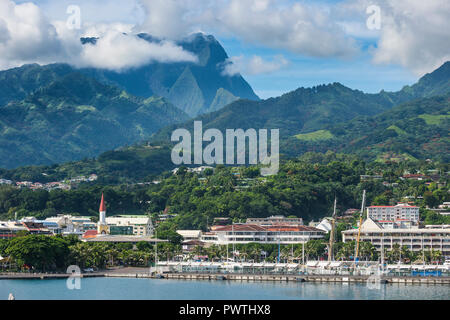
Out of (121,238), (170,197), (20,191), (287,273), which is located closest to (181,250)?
(121,238)

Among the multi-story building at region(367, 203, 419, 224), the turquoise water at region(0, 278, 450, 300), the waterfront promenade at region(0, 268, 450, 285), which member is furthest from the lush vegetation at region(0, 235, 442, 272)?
the multi-story building at region(367, 203, 419, 224)

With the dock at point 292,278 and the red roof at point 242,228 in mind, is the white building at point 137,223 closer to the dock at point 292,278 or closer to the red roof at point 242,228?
the red roof at point 242,228

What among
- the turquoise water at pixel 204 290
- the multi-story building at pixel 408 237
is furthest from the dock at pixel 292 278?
the multi-story building at pixel 408 237

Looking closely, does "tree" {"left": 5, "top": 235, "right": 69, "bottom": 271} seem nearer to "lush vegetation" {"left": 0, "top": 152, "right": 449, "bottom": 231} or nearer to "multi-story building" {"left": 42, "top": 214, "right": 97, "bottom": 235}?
"multi-story building" {"left": 42, "top": 214, "right": 97, "bottom": 235}

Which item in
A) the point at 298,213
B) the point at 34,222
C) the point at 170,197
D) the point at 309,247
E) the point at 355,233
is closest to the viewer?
the point at 309,247

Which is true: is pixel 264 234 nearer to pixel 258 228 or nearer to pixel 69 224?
pixel 258 228

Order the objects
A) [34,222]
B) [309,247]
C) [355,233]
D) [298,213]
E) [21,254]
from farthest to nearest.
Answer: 1. [298,213]
2. [34,222]
3. [355,233]
4. [309,247]
5. [21,254]
